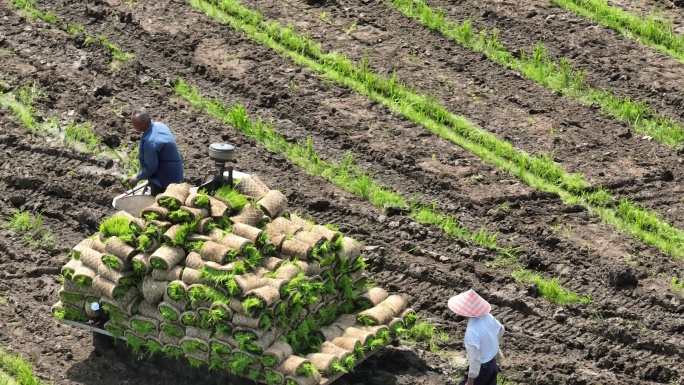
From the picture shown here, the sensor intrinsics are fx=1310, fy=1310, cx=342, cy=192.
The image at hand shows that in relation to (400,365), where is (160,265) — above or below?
above

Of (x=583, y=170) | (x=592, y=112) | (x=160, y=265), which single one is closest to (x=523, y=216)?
(x=583, y=170)

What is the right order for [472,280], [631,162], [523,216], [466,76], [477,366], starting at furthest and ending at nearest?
[466,76] → [631,162] → [523,216] → [472,280] → [477,366]

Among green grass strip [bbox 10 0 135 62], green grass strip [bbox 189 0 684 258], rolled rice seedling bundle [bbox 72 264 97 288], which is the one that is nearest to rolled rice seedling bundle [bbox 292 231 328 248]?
rolled rice seedling bundle [bbox 72 264 97 288]

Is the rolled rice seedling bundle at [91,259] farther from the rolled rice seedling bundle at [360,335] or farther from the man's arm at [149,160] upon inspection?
the rolled rice seedling bundle at [360,335]

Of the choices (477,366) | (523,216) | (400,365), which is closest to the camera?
(477,366)

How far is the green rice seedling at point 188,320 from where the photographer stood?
466 inches

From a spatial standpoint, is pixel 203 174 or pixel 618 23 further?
pixel 618 23

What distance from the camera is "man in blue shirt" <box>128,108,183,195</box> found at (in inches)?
535

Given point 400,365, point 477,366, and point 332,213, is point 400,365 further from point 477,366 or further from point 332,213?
point 332,213

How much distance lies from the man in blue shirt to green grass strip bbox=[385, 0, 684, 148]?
6381 millimetres

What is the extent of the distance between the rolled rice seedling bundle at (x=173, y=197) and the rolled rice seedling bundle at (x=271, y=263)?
1000mm

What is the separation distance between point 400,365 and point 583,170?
4.62 metres

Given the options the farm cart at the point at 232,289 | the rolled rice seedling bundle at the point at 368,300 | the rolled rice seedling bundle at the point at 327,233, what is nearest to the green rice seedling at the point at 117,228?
the farm cart at the point at 232,289

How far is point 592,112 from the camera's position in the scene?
17.4 metres
